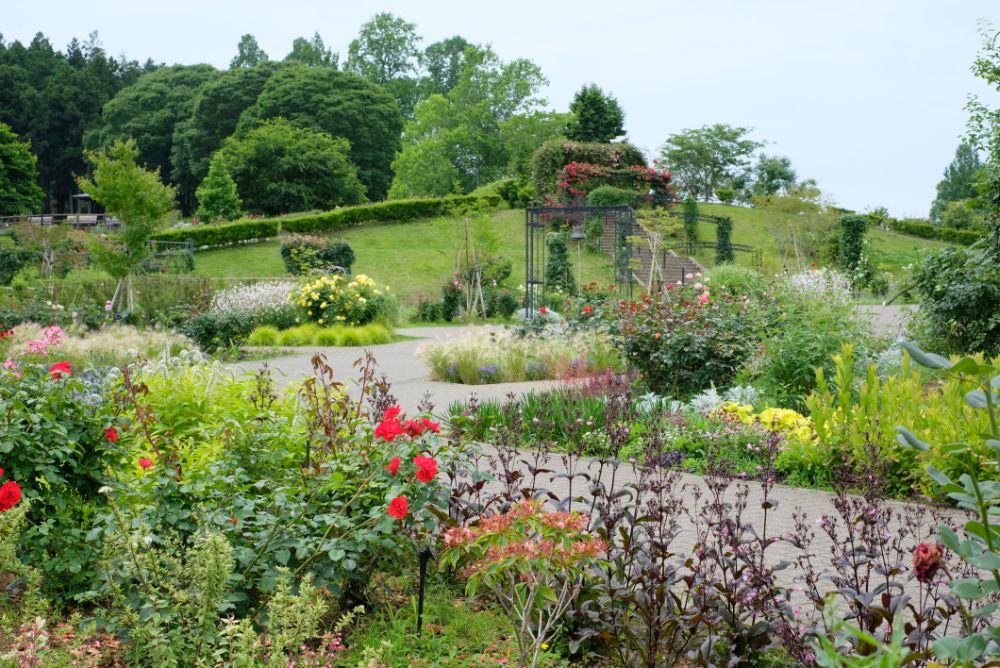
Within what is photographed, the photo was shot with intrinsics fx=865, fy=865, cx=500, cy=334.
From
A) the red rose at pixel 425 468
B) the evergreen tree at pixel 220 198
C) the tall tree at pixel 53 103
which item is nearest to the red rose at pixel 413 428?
the red rose at pixel 425 468

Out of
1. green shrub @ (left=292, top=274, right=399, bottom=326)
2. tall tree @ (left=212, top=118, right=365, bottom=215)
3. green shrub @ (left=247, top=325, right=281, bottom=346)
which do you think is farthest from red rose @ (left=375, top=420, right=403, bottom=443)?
tall tree @ (left=212, top=118, right=365, bottom=215)

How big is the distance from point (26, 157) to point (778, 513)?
1861 inches

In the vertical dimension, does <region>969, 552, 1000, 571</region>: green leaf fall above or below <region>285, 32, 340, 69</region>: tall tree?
below

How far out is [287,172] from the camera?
37438 mm

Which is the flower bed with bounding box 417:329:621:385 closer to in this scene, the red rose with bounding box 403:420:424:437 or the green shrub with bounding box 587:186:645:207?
the red rose with bounding box 403:420:424:437

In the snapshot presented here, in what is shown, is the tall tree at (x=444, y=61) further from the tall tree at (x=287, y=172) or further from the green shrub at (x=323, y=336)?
the green shrub at (x=323, y=336)

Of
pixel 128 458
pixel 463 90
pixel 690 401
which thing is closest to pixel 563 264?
pixel 690 401

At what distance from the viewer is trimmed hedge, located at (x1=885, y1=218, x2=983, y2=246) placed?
1337 inches

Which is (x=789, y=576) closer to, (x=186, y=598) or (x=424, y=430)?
(x=424, y=430)

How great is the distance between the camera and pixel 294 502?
3.21 meters

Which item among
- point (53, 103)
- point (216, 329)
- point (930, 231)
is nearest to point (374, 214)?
point (216, 329)

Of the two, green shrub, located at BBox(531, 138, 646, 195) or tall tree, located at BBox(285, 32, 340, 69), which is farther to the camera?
tall tree, located at BBox(285, 32, 340, 69)

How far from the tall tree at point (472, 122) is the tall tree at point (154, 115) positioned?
1312cm

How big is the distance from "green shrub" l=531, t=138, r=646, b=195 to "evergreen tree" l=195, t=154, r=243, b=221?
12.1 meters
